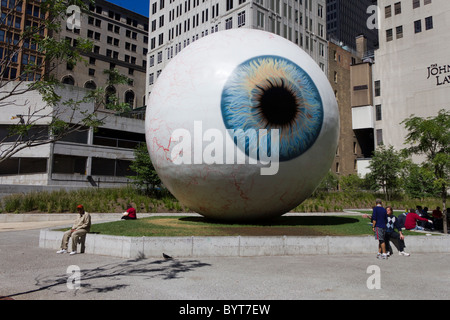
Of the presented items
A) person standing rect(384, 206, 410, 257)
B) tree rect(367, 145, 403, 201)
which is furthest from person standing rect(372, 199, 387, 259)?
tree rect(367, 145, 403, 201)

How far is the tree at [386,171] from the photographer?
4128 centimetres

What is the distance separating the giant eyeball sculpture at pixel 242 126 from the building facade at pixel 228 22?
1713 inches

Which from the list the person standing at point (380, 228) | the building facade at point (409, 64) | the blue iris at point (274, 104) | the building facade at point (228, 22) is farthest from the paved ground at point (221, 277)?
the building facade at point (409, 64)

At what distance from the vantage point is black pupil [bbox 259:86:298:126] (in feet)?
36.0

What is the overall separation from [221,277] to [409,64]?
6055cm

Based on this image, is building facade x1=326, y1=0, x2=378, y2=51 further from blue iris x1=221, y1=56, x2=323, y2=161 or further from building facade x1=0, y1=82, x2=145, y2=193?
blue iris x1=221, y1=56, x2=323, y2=161

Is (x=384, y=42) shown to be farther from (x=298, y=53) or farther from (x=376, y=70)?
(x=298, y=53)

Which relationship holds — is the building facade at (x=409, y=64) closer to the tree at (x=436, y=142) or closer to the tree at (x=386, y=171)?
the tree at (x=386, y=171)

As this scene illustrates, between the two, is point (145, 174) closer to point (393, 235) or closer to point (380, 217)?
point (380, 217)

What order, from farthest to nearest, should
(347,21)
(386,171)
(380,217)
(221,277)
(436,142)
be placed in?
(347,21) → (386,171) → (436,142) → (380,217) → (221,277)

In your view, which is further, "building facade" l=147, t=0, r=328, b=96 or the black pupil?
"building facade" l=147, t=0, r=328, b=96

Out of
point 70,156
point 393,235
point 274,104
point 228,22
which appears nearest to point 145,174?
point 70,156

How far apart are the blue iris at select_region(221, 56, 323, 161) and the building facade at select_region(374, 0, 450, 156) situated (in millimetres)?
47508

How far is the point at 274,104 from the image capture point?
36.3 feet
